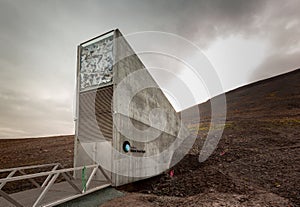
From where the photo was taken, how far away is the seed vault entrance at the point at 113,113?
8930 millimetres

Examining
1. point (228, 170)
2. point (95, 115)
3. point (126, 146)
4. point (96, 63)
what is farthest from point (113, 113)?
point (228, 170)

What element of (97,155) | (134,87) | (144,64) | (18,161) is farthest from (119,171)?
(18,161)

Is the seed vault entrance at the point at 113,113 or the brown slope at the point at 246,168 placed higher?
the seed vault entrance at the point at 113,113

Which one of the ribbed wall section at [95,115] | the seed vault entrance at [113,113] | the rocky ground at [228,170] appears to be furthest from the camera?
the ribbed wall section at [95,115]

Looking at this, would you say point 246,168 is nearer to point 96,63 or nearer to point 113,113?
point 113,113

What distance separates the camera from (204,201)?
722cm

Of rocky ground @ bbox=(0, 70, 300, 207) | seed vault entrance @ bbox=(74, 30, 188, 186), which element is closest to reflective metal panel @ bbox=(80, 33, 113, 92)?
seed vault entrance @ bbox=(74, 30, 188, 186)

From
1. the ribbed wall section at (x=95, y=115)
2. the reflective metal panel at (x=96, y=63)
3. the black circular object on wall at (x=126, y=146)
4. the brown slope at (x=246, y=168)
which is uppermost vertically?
the reflective metal panel at (x=96, y=63)

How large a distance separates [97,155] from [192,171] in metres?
6.49

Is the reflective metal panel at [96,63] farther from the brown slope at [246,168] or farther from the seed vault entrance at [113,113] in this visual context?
the brown slope at [246,168]

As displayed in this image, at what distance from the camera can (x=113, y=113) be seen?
8.96 meters

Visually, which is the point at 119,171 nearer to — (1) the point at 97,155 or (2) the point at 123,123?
(1) the point at 97,155

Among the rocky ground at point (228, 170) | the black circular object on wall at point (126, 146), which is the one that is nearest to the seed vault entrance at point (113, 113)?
the black circular object on wall at point (126, 146)

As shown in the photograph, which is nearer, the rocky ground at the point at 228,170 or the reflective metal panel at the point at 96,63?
the rocky ground at the point at 228,170
